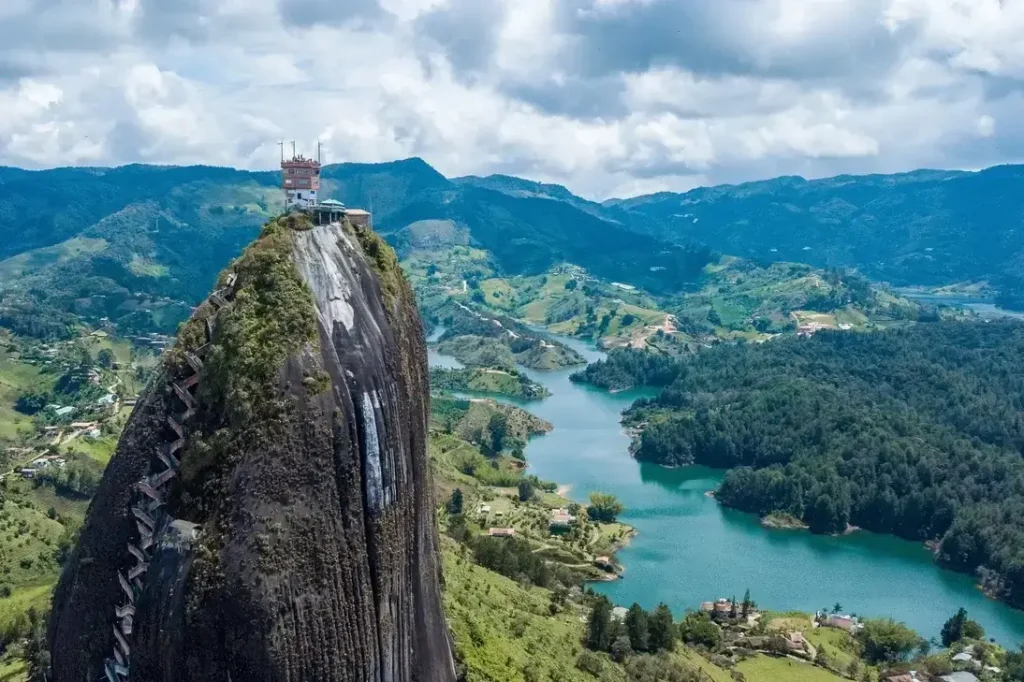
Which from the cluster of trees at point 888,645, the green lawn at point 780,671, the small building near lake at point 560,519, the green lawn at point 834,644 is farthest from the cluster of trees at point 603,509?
the green lawn at point 780,671

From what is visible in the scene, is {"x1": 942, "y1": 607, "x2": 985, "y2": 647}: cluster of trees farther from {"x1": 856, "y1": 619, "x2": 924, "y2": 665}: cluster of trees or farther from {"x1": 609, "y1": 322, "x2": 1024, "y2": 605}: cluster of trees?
{"x1": 609, "y1": 322, "x2": 1024, "y2": 605}: cluster of trees

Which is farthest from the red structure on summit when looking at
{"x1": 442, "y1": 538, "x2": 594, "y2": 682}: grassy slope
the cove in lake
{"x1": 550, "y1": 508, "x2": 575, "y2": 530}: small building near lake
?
{"x1": 550, "y1": 508, "x2": 575, "y2": 530}: small building near lake

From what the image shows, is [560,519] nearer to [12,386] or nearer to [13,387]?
[13,387]

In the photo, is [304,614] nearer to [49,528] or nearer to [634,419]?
[49,528]

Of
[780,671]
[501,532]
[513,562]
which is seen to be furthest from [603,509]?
[780,671]

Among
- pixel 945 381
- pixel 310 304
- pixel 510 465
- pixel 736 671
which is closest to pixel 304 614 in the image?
pixel 310 304

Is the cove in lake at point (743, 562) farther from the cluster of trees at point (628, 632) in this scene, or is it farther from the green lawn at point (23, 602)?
the green lawn at point (23, 602)
